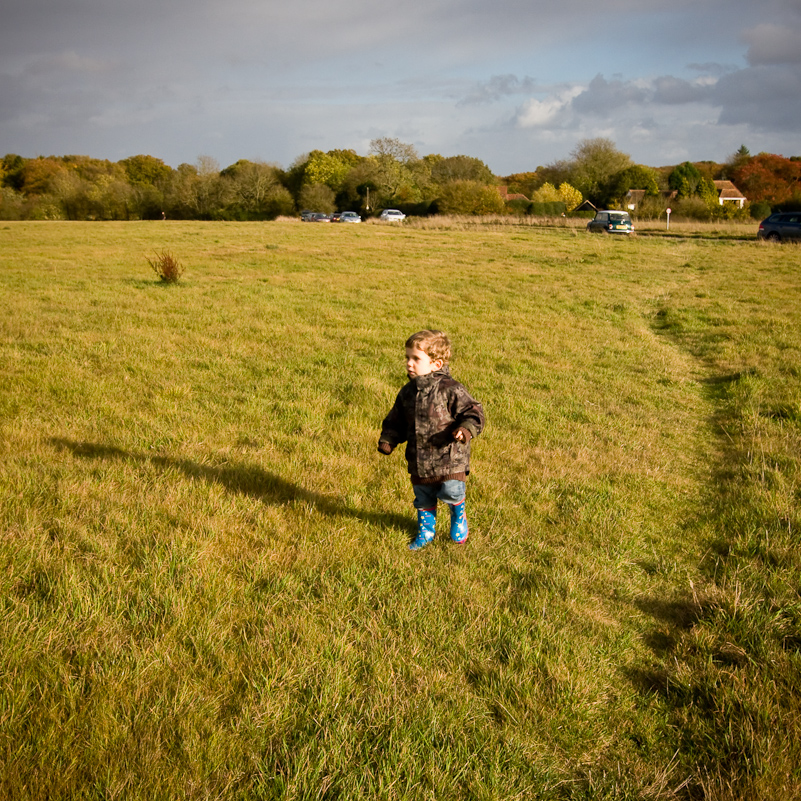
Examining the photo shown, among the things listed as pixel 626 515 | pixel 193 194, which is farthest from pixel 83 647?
pixel 193 194

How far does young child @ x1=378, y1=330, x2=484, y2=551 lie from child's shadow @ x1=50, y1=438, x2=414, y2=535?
1.54ft

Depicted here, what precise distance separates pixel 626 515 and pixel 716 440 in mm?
2473

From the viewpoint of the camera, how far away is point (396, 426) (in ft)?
13.2

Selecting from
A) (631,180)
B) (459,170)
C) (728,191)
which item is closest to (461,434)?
(631,180)

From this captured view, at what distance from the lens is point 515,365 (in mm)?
8641

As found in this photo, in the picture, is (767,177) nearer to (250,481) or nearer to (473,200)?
(473,200)

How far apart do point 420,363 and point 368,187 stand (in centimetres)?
7747

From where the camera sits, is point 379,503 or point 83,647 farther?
point 379,503

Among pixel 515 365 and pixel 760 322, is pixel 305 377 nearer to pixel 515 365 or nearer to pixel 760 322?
pixel 515 365

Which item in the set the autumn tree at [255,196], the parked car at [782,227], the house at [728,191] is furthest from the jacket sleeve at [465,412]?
the house at [728,191]

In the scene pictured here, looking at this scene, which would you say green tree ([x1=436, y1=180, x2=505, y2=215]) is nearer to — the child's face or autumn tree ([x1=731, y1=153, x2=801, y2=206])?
autumn tree ([x1=731, y1=153, x2=801, y2=206])

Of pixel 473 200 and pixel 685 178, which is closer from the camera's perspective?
pixel 473 200

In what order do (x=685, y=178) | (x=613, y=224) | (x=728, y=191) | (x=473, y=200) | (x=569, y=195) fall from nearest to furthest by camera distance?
(x=613, y=224)
(x=473, y=200)
(x=685, y=178)
(x=569, y=195)
(x=728, y=191)

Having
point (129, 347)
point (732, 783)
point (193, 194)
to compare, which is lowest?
point (732, 783)
